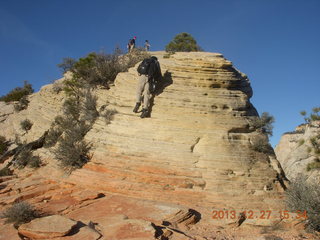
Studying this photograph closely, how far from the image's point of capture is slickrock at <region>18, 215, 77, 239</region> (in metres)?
4.74

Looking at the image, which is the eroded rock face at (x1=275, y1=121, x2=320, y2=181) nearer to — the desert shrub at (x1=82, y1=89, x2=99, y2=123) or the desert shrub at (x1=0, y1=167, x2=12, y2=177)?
the desert shrub at (x1=82, y1=89, x2=99, y2=123)

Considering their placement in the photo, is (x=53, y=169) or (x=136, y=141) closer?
(x=136, y=141)

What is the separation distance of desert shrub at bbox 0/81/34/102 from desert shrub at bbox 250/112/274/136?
16.2 metres

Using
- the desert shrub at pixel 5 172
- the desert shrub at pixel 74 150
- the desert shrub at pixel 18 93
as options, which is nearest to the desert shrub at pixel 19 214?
the desert shrub at pixel 74 150

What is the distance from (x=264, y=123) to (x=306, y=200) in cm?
367

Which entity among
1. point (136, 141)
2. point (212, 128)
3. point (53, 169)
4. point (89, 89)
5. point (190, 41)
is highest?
point (190, 41)

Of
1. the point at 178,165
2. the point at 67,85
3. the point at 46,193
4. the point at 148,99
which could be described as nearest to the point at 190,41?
the point at 67,85

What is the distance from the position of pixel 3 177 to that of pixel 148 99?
22.0ft

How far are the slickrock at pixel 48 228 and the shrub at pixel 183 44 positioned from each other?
18805 millimetres

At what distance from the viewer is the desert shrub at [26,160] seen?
10.4 metres

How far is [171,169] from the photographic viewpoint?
792 cm

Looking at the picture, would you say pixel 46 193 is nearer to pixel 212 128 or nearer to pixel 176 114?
pixel 176 114

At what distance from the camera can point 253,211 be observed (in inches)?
280
